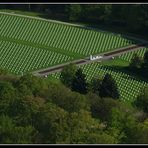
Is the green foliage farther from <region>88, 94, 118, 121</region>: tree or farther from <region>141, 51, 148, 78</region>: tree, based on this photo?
<region>88, 94, 118, 121</region>: tree

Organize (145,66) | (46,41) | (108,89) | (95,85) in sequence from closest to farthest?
(108,89) < (95,85) < (145,66) < (46,41)

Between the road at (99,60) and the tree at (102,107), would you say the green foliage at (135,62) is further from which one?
the tree at (102,107)

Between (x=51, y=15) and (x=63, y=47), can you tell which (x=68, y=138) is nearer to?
(x=63, y=47)

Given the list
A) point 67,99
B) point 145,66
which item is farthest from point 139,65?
point 67,99

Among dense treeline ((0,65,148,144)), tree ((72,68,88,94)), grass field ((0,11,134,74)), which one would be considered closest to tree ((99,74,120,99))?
tree ((72,68,88,94))

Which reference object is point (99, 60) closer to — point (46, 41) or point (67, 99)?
point (46, 41)

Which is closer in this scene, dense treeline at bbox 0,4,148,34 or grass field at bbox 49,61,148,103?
grass field at bbox 49,61,148,103
